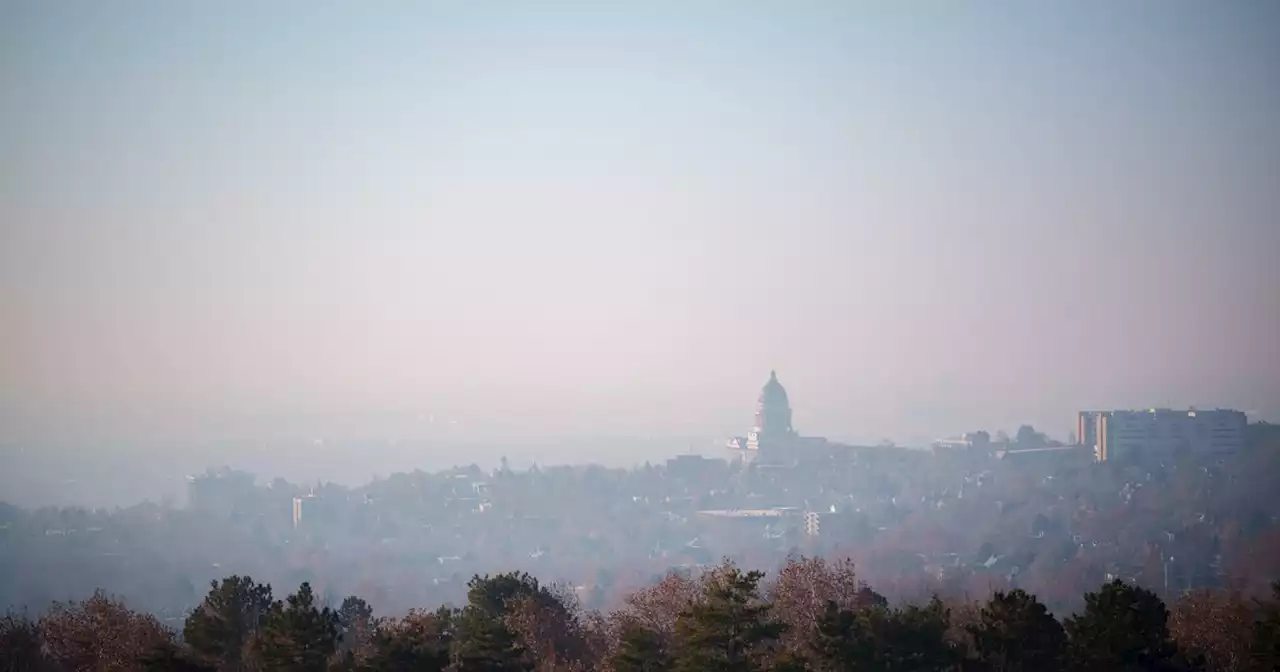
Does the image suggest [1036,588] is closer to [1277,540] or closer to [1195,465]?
[1277,540]

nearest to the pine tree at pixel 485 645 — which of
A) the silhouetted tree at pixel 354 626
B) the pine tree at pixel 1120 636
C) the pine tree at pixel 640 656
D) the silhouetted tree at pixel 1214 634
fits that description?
the pine tree at pixel 640 656

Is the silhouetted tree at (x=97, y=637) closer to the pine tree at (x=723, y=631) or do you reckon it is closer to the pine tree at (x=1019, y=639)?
the pine tree at (x=723, y=631)

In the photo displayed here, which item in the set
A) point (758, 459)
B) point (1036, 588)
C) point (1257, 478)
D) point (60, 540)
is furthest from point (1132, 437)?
point (60, 540)

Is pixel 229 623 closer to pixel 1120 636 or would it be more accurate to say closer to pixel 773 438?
pixel 1120 636

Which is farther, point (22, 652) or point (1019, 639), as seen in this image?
point (22, 652)

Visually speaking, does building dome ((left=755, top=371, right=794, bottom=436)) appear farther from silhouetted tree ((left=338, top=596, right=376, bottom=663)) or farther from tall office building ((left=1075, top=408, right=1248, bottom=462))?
silhouetted tree ((left=338, top=596, right=376, bottom=663))

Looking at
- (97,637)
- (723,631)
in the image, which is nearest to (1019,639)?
(723,631)
